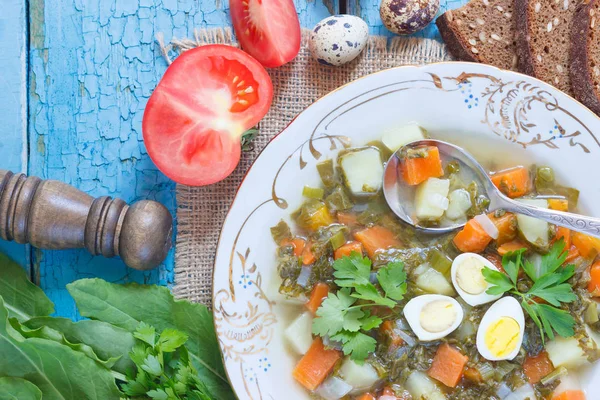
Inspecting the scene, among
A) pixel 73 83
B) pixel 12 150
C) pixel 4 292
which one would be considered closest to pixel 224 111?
pixel 73 83

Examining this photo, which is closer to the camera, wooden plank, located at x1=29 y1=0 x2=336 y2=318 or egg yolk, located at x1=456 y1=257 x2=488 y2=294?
egg yolk, located at x1=456 y1=257 x2=488 y2=294

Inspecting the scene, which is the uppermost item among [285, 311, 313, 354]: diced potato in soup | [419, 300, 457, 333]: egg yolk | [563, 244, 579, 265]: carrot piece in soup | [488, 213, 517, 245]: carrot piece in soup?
[488, 213, 517, 245]: carrot piece in soup

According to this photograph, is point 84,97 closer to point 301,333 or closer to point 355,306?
point 301,333

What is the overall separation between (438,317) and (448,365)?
0.77ft

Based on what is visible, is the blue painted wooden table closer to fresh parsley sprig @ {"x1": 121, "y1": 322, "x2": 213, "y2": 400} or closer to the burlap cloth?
the burlap cloth

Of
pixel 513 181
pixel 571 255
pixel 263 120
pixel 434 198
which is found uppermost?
pixel 263 120

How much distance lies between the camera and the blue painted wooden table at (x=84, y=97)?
307cm

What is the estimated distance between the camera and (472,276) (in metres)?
2.82

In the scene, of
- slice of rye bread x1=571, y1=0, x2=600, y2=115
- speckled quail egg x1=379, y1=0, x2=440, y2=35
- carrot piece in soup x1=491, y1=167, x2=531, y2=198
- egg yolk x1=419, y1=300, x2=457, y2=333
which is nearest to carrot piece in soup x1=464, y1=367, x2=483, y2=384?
egg yolk x1=419, y1=300, x2=457, y2=333

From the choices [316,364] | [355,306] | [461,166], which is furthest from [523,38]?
[316,364]

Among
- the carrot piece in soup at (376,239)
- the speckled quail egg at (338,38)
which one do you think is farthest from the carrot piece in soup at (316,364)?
the speckled quail egg at (338,38)

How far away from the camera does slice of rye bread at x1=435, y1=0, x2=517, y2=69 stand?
9.95 ft

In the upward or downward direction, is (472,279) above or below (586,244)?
below

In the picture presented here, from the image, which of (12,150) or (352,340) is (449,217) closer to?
(352,340)
